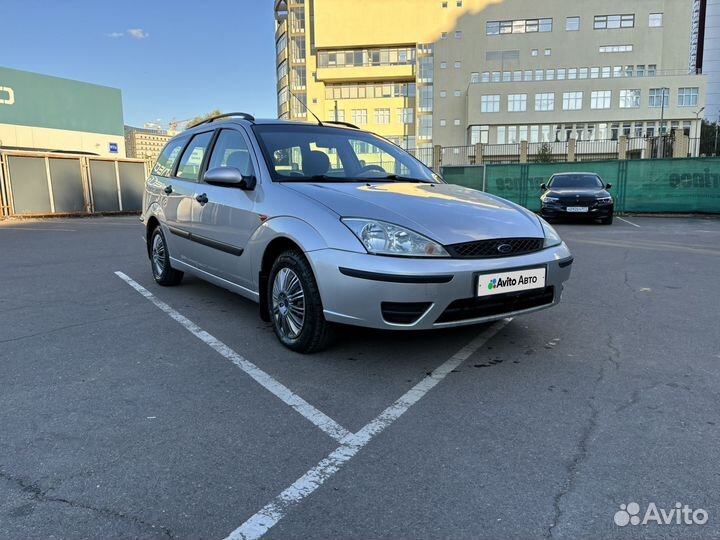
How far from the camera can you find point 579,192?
1408 cm

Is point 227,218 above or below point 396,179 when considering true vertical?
below

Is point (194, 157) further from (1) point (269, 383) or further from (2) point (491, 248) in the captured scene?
(2) point (491, 248)

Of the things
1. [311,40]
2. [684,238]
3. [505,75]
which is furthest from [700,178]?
[311,40]

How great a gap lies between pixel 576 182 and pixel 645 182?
17.2 feet

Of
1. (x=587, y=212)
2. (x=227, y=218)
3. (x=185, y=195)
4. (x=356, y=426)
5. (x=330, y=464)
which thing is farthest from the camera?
(x=587, y=212)

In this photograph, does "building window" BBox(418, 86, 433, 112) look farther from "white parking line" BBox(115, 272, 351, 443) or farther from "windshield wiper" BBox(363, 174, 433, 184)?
"white parking line" BBox(115, 272, 351, 443)

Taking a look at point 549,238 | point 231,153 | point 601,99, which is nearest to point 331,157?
point 231,153

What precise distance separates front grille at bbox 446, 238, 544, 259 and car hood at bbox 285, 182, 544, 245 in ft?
0.11

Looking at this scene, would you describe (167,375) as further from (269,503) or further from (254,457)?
(269,503)

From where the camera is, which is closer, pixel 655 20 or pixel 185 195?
pixel 185 195

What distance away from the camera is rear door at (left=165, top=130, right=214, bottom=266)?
16.6 feet

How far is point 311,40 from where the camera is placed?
70500mm

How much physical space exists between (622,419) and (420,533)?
1.46 metres

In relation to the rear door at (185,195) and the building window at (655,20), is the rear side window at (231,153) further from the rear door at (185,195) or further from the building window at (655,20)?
the building window at (655,20)
